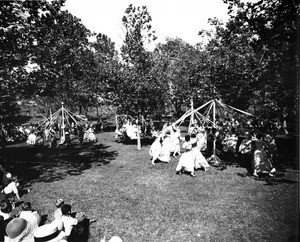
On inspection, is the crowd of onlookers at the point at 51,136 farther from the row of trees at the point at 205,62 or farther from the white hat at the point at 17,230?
the white hat at the point at 17,230

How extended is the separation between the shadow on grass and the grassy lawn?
0.21ft

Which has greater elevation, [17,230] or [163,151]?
[17,230]

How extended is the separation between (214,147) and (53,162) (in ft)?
33.4

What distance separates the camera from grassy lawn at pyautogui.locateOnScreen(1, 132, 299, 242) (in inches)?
236

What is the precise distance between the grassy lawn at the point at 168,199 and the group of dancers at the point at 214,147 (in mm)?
510

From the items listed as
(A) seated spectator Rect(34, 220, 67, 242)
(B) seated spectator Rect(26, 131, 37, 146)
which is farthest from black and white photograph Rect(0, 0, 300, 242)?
(B) seated spectator Rect(26, 131, 37, 146)

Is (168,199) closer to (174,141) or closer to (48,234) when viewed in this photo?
(48,234)

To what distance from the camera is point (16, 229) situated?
363 cm

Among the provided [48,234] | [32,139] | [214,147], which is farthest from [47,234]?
[32,139]

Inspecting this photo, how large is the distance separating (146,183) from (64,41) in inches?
937

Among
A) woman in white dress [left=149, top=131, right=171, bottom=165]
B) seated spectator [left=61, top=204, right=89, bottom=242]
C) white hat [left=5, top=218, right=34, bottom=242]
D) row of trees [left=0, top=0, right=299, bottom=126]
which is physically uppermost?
row of trees [left=0, top=0, right=299, bottom=126]

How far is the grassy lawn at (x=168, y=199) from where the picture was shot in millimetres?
6000

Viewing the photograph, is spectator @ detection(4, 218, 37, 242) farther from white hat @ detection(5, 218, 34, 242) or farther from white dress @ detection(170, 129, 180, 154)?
white dress @ detection(170, 129, 180, 154)

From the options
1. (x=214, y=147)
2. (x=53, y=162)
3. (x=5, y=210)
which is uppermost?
(x=214, y=147)
